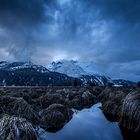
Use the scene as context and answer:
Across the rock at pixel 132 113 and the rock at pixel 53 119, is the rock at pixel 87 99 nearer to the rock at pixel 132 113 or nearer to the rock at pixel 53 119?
the rock at pixel 53 119

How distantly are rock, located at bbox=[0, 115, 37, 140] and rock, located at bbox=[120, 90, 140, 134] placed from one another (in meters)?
6.86

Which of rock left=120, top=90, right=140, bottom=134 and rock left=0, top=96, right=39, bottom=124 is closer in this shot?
rock left=120, top=90, right=140, bottom=134

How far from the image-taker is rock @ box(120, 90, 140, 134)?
51.0ft

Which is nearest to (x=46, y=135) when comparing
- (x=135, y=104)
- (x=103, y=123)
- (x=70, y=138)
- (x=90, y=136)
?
(x=70, y=138)

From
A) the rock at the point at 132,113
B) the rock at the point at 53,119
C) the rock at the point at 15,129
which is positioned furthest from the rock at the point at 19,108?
the rock at the point at 132,113

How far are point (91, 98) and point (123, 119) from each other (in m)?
29.6

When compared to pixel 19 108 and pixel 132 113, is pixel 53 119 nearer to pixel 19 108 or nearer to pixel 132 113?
pixel 19 108

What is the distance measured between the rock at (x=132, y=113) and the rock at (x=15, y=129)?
6.86 meters

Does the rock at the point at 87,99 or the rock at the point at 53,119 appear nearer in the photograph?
the rock at the point at 53,119

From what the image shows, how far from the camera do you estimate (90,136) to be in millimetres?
16094

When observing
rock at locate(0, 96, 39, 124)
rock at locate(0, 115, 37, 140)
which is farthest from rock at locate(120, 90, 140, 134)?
rock at locate(0, 115, 37, 140)

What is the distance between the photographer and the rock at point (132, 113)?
51.0 feet

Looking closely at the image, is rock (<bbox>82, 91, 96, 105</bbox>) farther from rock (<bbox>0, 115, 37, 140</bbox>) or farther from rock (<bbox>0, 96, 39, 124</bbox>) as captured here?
rock (<bbox>0, 115, 37, 140</bbox>)

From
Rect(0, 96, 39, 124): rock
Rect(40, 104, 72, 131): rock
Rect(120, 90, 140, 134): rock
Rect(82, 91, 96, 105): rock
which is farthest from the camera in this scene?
Rect(82, 91, 96, 105): rock
